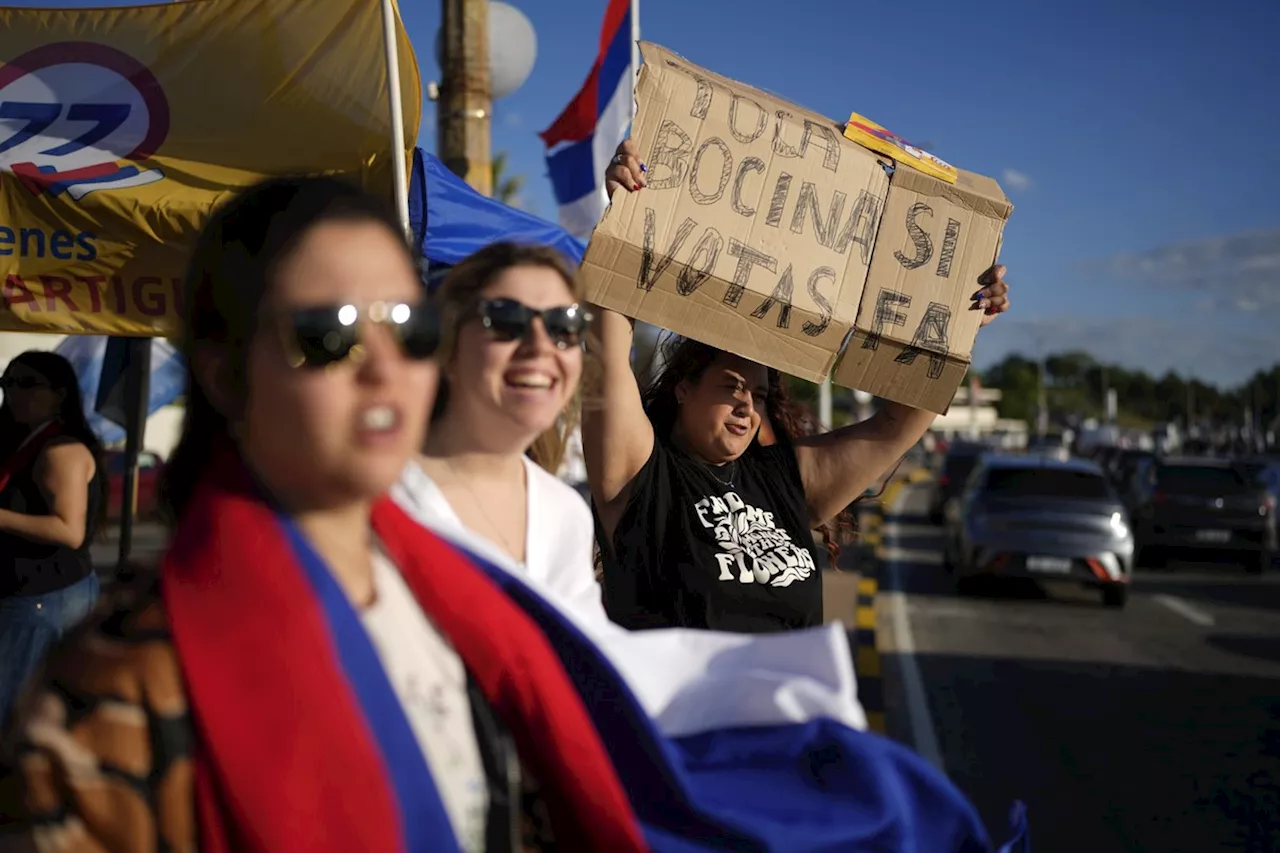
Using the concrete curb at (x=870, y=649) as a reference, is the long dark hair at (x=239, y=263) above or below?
above

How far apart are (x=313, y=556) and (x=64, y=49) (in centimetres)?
396

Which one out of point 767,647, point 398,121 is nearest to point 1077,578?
point 398,121

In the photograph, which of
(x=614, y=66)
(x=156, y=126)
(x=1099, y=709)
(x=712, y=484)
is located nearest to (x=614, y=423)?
(x=712, y=484)

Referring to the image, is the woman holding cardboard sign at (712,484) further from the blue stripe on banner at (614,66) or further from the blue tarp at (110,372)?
the blue stripe on banner at (614,66)

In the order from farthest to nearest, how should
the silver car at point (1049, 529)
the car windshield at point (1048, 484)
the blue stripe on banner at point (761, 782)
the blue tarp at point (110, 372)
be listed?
1. the car windshield at point (1048, 484)
2. the silver car at point (1049, 529)
3. the blue tarp at point (110, 372)
4. the blue stripe on banner at point (761, 782)

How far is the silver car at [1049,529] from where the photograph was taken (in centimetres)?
1295

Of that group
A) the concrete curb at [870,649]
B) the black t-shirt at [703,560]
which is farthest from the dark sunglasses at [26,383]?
the concrete curb at [870,649]

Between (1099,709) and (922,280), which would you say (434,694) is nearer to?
(922,280)

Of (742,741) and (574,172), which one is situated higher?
(574,172)

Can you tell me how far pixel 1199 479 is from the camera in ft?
57.9

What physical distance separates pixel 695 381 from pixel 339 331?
2.08 m

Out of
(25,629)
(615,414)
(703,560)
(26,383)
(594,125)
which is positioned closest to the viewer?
(615,414)

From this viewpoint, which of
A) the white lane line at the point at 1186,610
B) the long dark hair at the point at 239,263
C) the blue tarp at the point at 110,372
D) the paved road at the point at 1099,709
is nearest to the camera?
the long dark hair at the point at 239,263

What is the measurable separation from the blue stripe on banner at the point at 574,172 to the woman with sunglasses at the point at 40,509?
540cm
